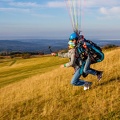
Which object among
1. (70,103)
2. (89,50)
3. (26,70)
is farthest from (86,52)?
(26,70)

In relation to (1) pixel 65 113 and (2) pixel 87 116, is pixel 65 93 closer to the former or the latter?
(1) pixel 65 113

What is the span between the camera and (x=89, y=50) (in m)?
11.5

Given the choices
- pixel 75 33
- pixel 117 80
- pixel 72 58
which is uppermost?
pixel 75 33

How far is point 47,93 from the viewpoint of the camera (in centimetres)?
1382

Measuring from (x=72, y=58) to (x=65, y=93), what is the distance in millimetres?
2237

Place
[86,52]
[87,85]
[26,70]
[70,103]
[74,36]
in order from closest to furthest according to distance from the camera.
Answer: [74,36], [86,52], [70,103], [87,85], [26,70]

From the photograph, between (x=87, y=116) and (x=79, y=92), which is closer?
(x=87, y=116)

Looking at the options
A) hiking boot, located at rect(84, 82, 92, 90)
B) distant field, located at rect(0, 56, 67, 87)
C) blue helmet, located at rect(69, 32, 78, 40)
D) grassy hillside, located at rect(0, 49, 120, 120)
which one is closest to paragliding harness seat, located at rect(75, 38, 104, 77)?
blue helmet, located at rect(69, 32, 78, 40)

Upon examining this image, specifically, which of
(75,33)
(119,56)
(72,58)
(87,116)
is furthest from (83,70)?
(119,56)

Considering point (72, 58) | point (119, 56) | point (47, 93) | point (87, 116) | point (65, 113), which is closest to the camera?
point (87, 116)

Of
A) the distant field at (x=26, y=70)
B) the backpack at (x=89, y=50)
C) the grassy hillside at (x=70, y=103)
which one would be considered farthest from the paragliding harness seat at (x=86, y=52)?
the distant field at (x=26, y=70)

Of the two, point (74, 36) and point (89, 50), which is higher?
point (74, 36)

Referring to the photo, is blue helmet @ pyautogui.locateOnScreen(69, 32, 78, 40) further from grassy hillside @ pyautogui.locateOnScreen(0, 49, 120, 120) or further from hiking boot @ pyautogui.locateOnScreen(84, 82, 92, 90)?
grassy hillside @ pyautogui.locateOnScreen(0, 49, 120, 120)

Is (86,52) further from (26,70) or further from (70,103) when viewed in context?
(26,70)
